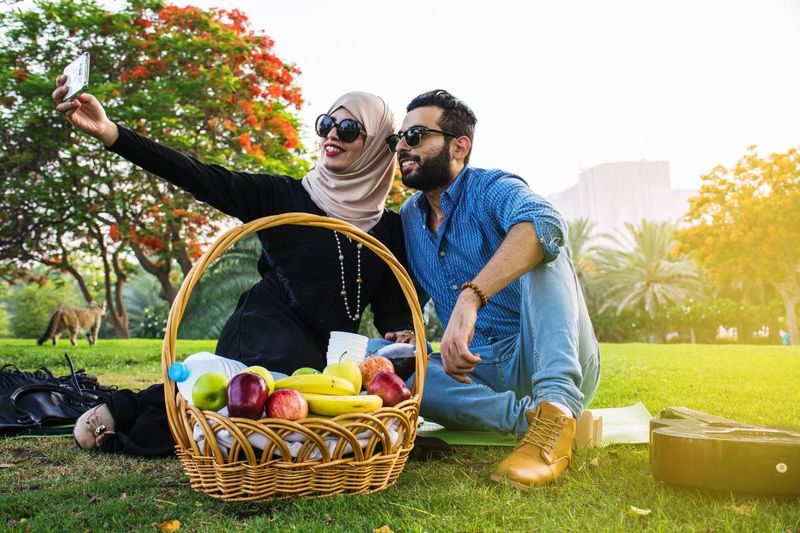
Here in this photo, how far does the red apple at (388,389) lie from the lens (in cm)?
243

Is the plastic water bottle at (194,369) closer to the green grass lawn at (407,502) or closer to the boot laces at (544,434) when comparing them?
the green grass lawn at (407,502)

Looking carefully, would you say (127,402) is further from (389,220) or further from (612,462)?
(612,462)

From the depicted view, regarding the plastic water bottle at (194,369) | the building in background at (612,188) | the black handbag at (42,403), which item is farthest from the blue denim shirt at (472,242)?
the building in background at (612,188)

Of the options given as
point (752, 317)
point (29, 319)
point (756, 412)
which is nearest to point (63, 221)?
point (756, 412)

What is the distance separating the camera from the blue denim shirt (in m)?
3.12

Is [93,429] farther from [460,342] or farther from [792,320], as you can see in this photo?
[792,320]

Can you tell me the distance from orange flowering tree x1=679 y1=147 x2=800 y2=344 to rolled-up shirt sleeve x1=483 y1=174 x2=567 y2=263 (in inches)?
926

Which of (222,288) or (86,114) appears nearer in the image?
(86,114)

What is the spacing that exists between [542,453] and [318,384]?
83 centimetres

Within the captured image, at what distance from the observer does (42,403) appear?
149 inches

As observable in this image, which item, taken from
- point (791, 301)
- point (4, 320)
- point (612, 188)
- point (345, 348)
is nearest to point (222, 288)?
point (345, 348)

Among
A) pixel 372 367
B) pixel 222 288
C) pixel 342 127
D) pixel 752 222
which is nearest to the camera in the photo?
pixel 372 367

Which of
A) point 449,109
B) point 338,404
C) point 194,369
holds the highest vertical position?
point 449,109

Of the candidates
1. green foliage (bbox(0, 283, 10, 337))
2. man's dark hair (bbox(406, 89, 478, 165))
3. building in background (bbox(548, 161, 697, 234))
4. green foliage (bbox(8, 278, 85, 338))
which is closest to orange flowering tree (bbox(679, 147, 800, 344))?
man's dark hair (bbox(406, 89, 478, 165))
